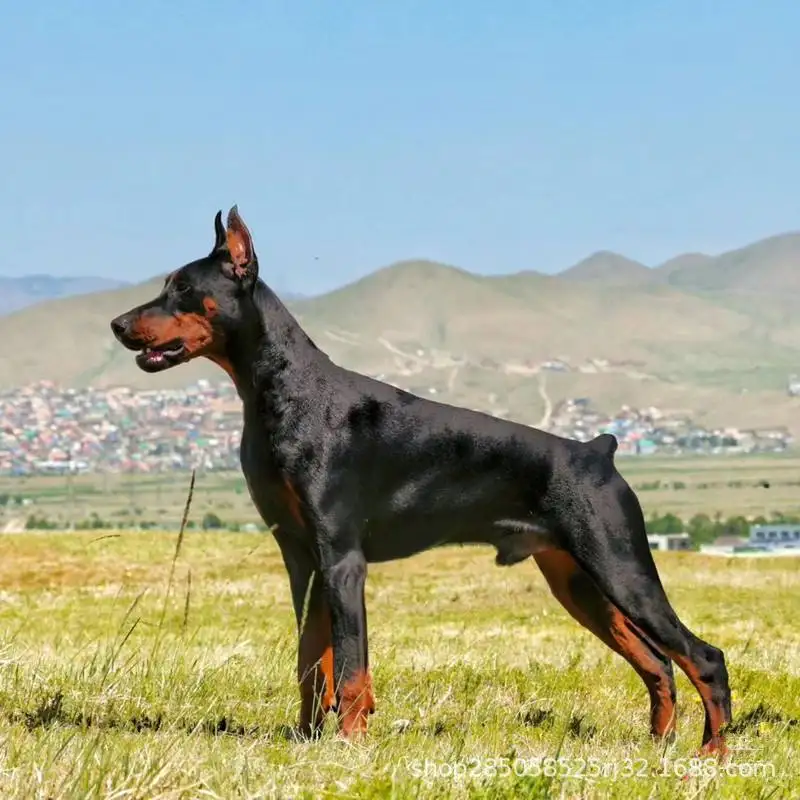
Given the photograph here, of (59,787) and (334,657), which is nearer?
(59,787)

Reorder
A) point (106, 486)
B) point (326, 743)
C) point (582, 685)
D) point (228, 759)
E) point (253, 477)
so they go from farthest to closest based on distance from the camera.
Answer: point (106, 486), point (582, 685), point (253, 477), point (326, 743), point (228, 759)

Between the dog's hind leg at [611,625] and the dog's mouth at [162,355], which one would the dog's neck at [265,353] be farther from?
the dog's hind leg at [611,625]

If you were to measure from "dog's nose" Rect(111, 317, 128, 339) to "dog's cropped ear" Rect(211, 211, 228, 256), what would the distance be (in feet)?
1.99

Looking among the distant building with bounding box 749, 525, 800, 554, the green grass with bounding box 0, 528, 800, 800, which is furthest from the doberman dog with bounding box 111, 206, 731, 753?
the distant building with bounding box 749, 525, 800, 554

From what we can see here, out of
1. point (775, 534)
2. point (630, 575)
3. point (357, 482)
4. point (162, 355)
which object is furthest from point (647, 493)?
point (162, 355)

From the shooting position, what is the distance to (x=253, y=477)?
7777 mm

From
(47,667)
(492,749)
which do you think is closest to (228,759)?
(492,749)

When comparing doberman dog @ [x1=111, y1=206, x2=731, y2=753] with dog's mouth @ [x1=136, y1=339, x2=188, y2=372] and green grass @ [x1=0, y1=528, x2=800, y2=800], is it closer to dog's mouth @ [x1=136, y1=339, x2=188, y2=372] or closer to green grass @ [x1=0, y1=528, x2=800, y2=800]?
dog's mouth @ [x1=136, y1=339, x2=188, y2=372]

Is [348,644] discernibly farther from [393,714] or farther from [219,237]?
[219,237]

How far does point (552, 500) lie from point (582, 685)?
2.87 meters

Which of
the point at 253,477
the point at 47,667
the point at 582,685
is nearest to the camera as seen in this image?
the point at 253,477

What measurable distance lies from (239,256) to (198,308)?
35 cm

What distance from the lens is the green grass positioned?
6.16 meters

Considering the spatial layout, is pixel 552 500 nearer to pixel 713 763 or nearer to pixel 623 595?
pixel 623 595
